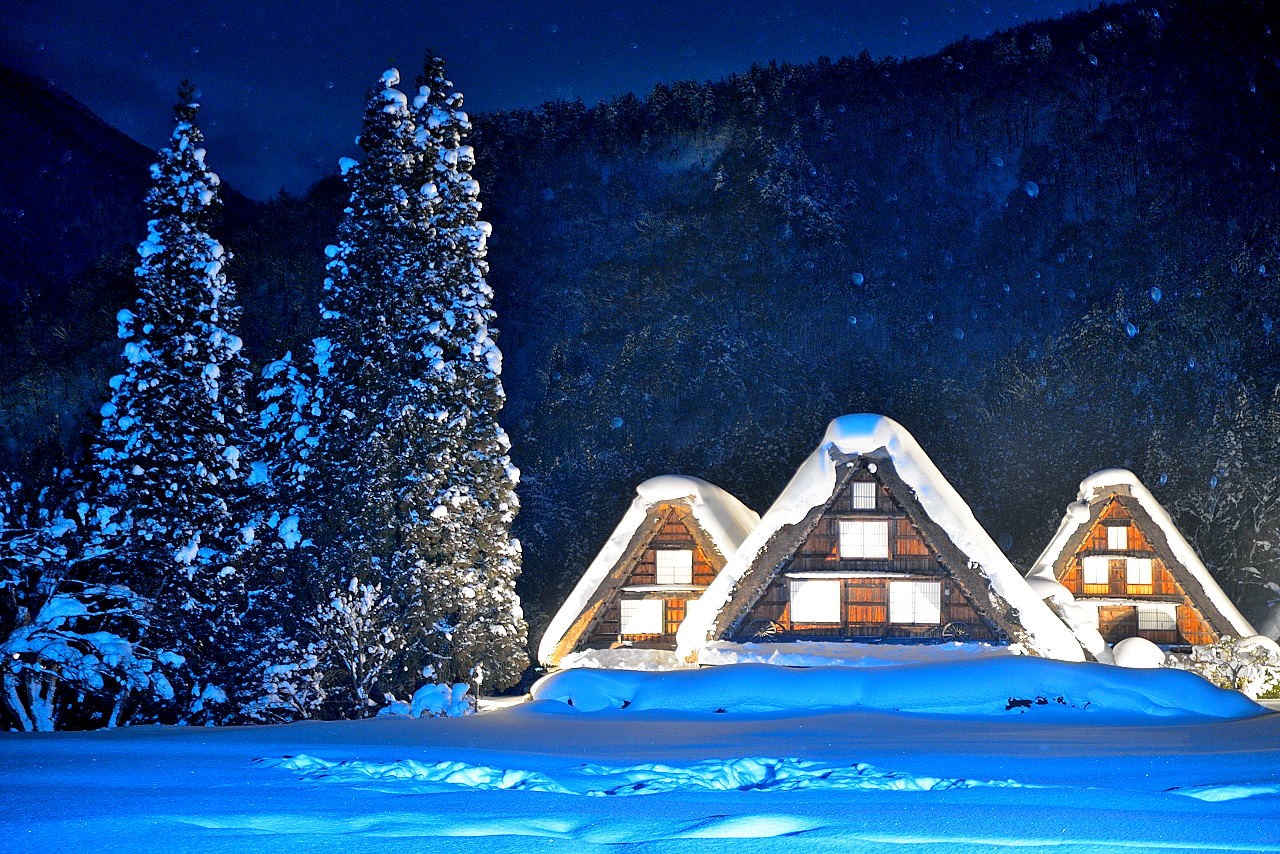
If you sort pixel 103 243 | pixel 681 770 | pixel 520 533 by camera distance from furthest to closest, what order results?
pixel 103 243 < pixel 520 533 < pixel 681 770

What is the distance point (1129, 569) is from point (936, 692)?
13.8m

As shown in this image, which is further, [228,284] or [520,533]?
[520,533]

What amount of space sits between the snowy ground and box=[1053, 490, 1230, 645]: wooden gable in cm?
1263

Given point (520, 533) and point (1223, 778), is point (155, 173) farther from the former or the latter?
point (520, 533)

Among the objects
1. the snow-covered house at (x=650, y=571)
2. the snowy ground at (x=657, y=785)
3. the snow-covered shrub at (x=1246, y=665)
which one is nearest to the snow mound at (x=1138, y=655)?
the snow-covered shrub at (x=1246, y=665)

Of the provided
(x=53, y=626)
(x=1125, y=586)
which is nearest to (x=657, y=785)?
(x=53, y=626)

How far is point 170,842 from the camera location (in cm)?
610

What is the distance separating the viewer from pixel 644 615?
991 inches

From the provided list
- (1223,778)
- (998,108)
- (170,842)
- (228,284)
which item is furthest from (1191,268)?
(170,842)

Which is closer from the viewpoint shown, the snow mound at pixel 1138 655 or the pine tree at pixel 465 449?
the pine tree at pixel 465 449

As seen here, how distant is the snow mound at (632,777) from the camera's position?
27.5 feet

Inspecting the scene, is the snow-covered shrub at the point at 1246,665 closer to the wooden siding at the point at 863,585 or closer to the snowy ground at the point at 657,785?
the wooden siding at the point at 863,585

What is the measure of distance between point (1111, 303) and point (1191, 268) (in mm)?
4285

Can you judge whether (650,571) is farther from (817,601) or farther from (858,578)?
(858,578)
